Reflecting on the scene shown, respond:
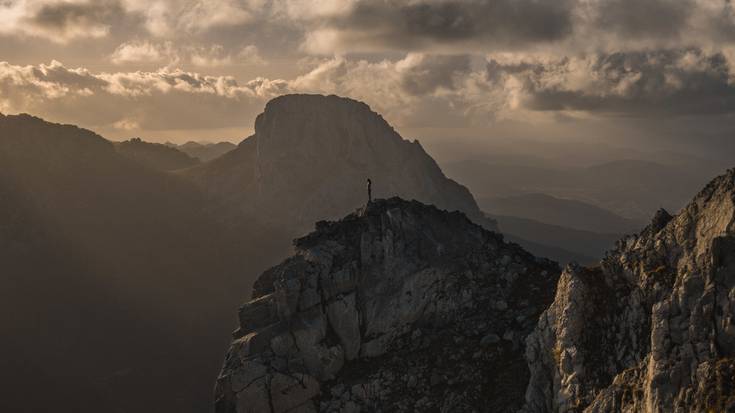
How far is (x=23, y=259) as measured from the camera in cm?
16075

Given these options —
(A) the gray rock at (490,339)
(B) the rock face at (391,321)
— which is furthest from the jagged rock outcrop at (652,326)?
(B) the rock face at (391,321)

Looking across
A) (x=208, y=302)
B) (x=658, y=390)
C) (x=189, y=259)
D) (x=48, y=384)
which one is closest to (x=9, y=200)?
(x=189, y=259)

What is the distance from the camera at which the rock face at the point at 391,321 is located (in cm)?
4494

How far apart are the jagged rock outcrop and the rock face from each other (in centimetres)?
848

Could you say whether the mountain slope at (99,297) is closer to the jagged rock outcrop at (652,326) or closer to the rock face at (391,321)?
the rock face at (391,321)

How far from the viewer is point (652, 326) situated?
26.3 metres

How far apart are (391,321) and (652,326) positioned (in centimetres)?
2671

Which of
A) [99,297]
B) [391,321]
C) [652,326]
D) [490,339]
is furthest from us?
[99,297]

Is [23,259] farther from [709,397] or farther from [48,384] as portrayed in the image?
[709,397]

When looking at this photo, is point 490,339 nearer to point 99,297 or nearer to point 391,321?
point 391,321

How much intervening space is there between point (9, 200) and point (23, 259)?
84.2 feet

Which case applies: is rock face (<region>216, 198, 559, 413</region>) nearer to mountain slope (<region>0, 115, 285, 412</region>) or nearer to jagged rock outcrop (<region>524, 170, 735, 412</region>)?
jagged rock outcrop (<region>524, 170, 735, 412</region>)

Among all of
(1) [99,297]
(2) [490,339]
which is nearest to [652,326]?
(2) [490,339]

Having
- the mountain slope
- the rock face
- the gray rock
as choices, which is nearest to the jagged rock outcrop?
the gray rock
